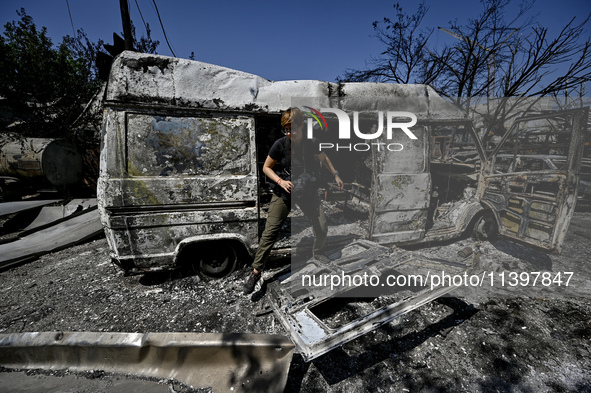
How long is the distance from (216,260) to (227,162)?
1.33m

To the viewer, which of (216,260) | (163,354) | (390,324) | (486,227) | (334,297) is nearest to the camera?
(163,354)

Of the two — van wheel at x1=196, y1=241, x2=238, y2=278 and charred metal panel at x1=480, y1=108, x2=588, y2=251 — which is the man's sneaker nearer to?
van wheel at x1=196, y1=241, x2=238, y2=278

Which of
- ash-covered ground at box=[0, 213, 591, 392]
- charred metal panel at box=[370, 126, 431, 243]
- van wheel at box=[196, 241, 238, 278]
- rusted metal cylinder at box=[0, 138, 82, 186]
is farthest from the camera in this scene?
rusted metal cylinder at box=[0, 138, 82, 186]

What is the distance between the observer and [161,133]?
8.35ft

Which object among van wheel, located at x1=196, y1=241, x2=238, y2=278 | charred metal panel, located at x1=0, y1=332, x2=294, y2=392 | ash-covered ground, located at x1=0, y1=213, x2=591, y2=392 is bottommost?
ash-covered ground, located at x1=0, y1=213, x2=591, y2=392

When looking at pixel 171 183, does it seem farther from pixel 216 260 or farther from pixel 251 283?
pixel 251 283

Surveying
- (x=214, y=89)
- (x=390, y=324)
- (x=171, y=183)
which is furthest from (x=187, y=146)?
(x=390, y=324)

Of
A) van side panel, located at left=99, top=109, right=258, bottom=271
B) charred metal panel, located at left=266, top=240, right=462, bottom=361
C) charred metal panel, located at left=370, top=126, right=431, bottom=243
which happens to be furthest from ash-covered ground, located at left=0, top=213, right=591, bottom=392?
charred metal panel, located at left=370, top=126, right=431, bottom=243

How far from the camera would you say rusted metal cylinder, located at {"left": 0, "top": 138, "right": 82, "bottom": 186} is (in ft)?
21.6

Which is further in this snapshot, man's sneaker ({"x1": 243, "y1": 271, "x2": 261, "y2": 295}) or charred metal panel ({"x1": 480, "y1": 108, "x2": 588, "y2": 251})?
charred metal panel ({"x1": 480, "y1": 108, "x2": 588, "y2": 251})

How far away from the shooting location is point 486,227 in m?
4.32

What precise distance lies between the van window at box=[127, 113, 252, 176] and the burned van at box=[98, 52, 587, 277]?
1cm

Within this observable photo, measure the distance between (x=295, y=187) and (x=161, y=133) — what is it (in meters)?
1.65

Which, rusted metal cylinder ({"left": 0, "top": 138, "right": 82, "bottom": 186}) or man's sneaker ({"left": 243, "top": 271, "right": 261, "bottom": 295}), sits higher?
rusted metal cylinder ({"left": 0, "top": 138, "right": 82, "bottom": 186})
